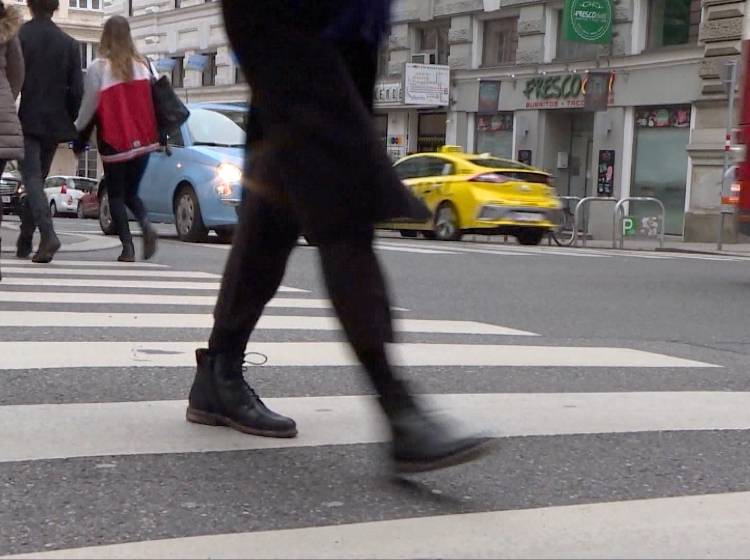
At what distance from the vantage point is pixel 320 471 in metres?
2.85

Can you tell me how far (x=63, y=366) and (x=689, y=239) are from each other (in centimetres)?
2157

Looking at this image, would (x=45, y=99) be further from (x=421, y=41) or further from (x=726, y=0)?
(x=421, y=41)

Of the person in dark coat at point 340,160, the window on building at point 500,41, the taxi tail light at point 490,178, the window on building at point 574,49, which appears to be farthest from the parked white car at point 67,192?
the person in dark coat at point 340,160

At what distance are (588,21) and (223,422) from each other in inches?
947

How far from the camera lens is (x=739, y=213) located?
33.8 feet

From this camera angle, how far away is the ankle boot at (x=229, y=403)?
316cm

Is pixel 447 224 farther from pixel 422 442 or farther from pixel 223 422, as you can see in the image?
pixel 422 442

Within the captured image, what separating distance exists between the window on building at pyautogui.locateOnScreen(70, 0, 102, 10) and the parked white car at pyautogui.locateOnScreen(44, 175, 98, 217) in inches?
1076

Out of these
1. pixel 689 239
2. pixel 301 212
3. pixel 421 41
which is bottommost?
pixel 689 239

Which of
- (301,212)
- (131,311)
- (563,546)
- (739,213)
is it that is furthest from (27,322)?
(739,213)

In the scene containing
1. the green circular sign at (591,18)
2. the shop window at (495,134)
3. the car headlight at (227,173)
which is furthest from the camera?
the shop window at (495,134)

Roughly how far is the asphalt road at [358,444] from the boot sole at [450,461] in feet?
0.28

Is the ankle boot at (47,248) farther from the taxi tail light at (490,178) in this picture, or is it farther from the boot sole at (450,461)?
the taxi tail light at (490,178)

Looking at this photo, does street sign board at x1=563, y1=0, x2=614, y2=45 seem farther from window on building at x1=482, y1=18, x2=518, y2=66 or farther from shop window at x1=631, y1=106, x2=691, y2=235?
window on building at x1=482, y1=18, x2=518, y2=66
